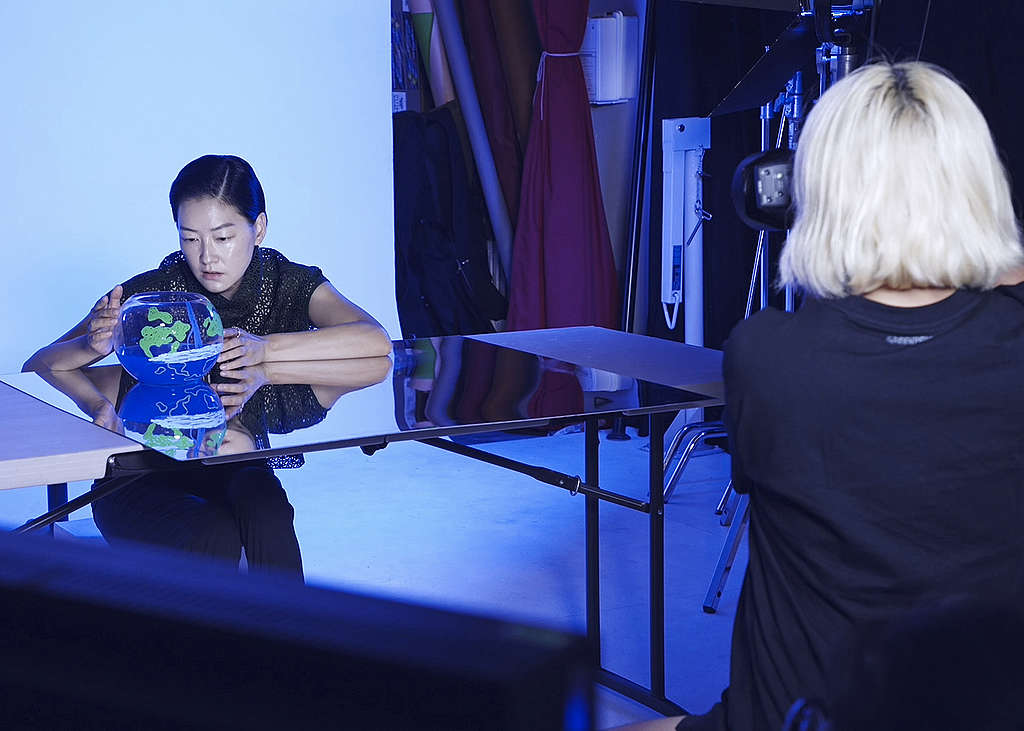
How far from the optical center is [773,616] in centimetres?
117

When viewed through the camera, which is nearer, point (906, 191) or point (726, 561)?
point (906, 191)

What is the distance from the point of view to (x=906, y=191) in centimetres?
111

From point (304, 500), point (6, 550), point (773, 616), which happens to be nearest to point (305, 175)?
point (304, 500)

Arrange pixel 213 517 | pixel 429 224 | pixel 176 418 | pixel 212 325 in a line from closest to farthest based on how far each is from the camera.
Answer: pixel 176 418 < pixel 212 325 < pixel 213 517 < pixel 429 224

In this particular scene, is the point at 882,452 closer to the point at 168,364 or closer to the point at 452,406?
the point at 452,406

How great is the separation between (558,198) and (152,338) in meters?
2.88

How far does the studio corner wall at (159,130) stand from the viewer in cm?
341

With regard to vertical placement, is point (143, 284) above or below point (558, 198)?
below

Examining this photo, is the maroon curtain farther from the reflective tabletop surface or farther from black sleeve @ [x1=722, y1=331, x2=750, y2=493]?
black sleeve @ [x1=722, y1=331, x2=750, y2=493]

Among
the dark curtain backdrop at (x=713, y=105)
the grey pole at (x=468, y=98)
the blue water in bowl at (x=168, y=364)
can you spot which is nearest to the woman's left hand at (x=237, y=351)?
the blue water in bowl at (x=168, y=364)

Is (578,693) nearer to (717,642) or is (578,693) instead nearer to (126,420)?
(126,420)

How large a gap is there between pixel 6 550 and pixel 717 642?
8.00 ft

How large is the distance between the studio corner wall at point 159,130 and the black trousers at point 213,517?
1.59 meters

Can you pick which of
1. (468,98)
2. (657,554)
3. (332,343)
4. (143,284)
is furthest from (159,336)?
(468,98)
